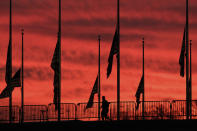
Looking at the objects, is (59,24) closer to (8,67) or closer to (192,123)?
(8,67)

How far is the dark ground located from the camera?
40638 mm

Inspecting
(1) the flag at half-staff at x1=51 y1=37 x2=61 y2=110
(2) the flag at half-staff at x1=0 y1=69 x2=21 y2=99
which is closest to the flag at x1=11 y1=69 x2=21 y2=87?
(2) the flag at half-staff at x1=0 y1=69 x2=21 y2=99

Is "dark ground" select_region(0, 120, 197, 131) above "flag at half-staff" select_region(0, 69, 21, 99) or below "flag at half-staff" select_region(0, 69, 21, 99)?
below

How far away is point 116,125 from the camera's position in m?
41.7

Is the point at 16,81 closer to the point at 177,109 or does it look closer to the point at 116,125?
the point at 116,125

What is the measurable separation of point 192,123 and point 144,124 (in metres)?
3.24

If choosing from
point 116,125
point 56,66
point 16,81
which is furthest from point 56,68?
point 116,125

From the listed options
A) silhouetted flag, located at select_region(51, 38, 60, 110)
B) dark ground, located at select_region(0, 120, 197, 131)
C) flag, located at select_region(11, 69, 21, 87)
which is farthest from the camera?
flag, located at select_region(11, 69, 21, 87)

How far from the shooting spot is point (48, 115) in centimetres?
4697

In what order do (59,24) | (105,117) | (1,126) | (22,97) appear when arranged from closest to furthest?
(1,126) < (105,117) < (59,24) < (22,97)

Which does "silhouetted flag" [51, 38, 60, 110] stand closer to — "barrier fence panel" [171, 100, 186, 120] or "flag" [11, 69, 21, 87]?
"flag" [11, 69, 21, 87]

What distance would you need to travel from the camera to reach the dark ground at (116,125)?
40638mm

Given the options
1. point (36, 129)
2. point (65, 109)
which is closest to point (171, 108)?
point (65, 109)

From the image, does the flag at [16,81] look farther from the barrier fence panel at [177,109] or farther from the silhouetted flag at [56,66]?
the barrier fence panel at [177,109]
